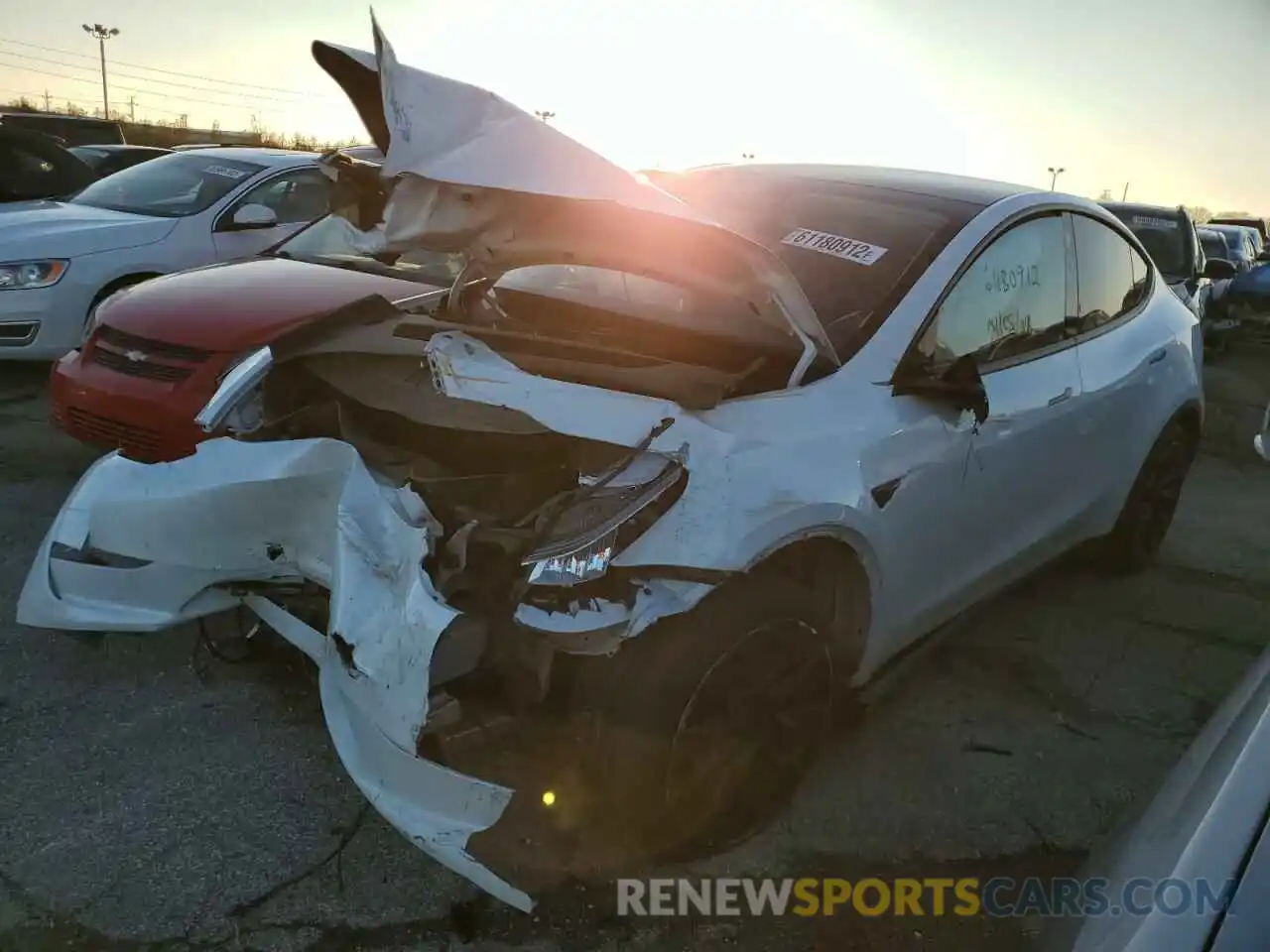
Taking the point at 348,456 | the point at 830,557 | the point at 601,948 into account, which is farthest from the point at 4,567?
the point at 830,557

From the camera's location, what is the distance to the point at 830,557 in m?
2.59

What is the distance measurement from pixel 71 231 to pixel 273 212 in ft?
3.88

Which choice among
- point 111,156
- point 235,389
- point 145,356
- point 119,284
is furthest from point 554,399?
point 111,156

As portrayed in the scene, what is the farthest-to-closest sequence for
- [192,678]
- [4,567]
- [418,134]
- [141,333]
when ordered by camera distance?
[141,333], [4,567], [192,678], [418,134]

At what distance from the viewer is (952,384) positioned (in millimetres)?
2746

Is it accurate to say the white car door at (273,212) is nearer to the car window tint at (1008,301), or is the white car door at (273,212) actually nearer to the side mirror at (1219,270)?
the car window tint at (1008,301)

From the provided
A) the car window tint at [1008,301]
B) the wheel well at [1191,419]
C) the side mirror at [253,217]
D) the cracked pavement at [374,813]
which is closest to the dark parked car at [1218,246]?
the wheel well at [1191,419]

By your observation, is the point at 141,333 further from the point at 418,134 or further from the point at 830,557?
the point at 830,557

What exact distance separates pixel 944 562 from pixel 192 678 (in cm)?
240

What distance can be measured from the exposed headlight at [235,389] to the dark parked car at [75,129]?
12.8 metres

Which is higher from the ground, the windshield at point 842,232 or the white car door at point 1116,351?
the windshield at point 842,232

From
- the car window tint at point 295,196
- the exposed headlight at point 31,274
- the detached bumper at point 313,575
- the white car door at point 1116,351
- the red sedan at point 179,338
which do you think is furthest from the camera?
the car window tint at point 295,196

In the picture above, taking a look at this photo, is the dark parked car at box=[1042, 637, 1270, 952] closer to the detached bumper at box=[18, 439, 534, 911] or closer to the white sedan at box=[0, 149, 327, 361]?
the detached bumper at box=[18, 439, 534, 911]

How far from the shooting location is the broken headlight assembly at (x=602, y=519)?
6.86ft
